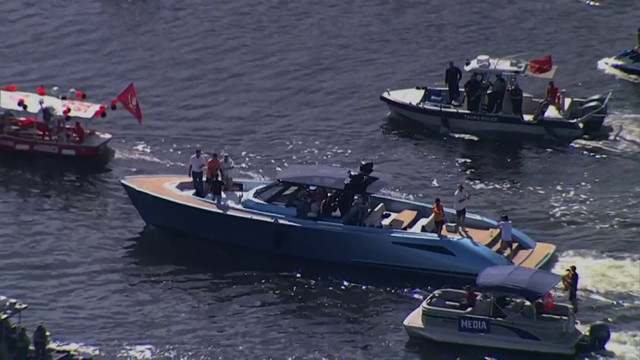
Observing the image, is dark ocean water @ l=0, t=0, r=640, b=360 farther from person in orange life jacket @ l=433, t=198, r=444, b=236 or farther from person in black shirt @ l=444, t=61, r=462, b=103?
person in black shirt @ l=444, t=61, r=462, b=103

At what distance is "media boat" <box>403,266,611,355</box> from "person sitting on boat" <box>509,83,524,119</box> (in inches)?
650

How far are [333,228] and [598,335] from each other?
350 inches

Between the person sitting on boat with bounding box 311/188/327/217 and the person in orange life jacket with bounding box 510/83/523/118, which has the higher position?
the person in orange life jacket with bounding box 510/83/523/118

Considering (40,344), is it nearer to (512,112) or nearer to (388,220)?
(388,220)

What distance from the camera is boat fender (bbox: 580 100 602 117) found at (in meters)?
48.7

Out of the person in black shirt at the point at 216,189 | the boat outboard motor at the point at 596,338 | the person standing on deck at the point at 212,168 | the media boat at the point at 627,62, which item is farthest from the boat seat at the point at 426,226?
the media boat at the point at 627,62

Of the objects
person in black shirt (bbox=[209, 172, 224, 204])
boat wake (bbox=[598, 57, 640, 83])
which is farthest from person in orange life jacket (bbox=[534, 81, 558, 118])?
person in black shirt (bbox=[209, 172, 224, 204])

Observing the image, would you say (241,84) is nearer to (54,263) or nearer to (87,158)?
(87,158)

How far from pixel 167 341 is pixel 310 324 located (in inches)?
149

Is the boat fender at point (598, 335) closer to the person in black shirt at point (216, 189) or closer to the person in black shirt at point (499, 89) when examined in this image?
the person in black shirt at point (216, 189)

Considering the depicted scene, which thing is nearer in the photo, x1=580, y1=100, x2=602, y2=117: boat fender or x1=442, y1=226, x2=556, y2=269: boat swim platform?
x1=442, y1=226, x2=556, y2=269: boat swim platform

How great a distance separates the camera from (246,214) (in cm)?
3853

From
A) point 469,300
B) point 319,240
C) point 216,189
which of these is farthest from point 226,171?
point 469,300

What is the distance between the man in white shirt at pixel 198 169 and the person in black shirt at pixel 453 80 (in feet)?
43.1
